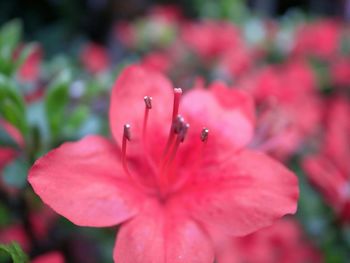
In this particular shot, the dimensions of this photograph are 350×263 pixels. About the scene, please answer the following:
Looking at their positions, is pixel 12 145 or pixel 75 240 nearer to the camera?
pixel 12 145

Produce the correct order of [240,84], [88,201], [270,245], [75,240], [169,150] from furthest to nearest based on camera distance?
[240,84] → [270,245] → [75,240] → [169,150] → [88,201]

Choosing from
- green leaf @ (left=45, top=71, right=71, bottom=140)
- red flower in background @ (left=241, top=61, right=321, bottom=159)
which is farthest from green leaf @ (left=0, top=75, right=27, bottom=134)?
red flower in background @ (left=241, top=61, right=321, bottom=159)

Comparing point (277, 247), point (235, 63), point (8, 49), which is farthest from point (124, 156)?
point (235, 63)

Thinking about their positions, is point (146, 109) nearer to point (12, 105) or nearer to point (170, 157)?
point (170, 157)

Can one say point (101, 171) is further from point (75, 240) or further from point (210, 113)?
point (75, 240)

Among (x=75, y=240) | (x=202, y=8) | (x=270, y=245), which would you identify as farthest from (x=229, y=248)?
(x=202, y=8)

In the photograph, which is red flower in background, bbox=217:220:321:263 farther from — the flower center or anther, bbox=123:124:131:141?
anther, bbox=123:124:131:141
